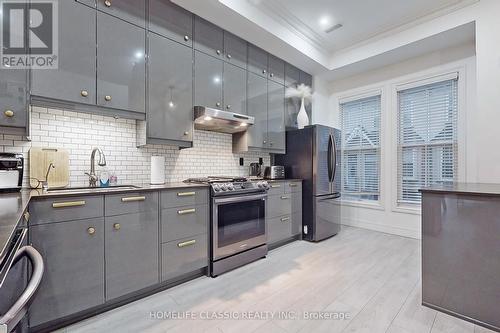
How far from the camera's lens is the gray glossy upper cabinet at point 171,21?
2.39 metres

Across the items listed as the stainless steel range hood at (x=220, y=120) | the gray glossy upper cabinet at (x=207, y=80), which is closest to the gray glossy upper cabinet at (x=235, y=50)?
the gray glossy upper cabinet at (x=207, y=80)

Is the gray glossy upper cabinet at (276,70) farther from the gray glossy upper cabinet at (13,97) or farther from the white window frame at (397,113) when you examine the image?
the gray glossy upper cabinet at (13,97)

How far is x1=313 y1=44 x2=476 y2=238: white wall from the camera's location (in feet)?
10.9

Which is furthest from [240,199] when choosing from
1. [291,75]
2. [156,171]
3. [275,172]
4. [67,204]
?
[291,75]

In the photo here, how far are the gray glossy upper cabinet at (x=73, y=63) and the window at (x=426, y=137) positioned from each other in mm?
4315

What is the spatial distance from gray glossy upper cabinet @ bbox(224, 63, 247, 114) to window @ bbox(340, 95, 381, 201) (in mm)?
2385

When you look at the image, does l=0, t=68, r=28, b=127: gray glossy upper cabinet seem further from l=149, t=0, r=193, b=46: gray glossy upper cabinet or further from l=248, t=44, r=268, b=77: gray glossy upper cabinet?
l=248, t=44, r=268, b=77: gray glossy upper cabinet

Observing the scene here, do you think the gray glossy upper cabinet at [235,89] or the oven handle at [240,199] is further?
the gray glossy upper cabinet at [235,89]

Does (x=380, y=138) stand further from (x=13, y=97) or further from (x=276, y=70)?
(x=13, y=97)

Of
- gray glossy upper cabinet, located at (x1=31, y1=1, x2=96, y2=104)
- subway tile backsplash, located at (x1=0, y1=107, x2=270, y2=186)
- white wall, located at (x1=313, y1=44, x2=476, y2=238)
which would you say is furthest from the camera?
white wall, located at (x1=313, y1=44, x2=476, y2=238)

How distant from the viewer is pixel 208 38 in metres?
2.87

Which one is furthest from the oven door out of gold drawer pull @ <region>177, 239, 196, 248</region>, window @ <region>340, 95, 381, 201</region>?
window @ <region>340, 95, 381, 201</region>

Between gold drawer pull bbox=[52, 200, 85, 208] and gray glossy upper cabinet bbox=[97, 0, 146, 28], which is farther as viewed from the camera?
gray glossy upper cabinet bbox=[97, 0, 146, 28]

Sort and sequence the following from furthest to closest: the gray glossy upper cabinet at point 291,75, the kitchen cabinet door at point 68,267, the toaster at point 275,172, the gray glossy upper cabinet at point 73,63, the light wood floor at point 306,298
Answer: the gray glossy upper cabinet at point 291,75
the toaster at point 275,172
the gray glossy upper cabinet at point 73,63
the light wood floor at point 306,298
the kitchen cabinet door at point 68,267
